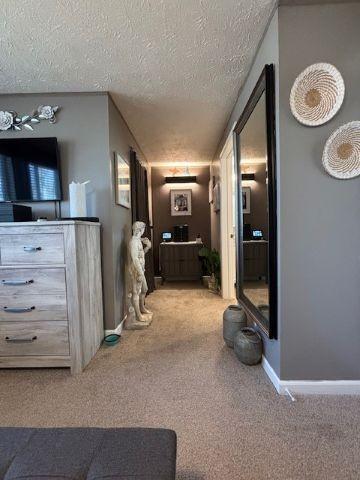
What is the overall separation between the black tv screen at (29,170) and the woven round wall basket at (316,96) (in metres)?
1.99

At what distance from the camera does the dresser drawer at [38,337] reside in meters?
1.91

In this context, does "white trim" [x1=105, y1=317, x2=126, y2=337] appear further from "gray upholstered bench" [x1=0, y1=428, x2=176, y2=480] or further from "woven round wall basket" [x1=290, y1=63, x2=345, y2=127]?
"woven round wall basket" [x1=290, y1=63, x2=345, y2=127]

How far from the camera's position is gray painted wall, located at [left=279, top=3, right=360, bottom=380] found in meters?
1.52

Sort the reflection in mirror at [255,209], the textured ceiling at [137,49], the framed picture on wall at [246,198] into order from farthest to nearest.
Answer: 1. the framed picture on wall at [246,198]
2. the reflection in mirror at [255,209]
3. the textured ceiling at [137,49]

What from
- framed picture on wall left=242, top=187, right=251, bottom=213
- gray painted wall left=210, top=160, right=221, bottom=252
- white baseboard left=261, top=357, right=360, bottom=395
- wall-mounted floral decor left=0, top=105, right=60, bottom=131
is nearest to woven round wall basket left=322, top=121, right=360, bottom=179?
framed picture on wall left=242, top=187, right=251, bottom=213

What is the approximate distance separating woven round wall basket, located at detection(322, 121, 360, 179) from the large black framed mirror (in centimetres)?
31

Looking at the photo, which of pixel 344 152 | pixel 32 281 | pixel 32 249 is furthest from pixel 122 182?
pixel 344 152

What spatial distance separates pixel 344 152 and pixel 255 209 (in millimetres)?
710

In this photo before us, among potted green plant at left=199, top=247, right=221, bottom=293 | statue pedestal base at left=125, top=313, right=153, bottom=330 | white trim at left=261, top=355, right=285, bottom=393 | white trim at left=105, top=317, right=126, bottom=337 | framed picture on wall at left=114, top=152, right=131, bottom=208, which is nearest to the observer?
white trim at left=261, top=355, right=285, bottom=393

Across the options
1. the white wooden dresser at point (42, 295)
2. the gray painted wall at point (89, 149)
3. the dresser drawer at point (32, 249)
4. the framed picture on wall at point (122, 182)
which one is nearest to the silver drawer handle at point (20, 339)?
the white wooden dresser at point (42, 295)

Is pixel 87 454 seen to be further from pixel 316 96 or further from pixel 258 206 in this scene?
pixel 316 96

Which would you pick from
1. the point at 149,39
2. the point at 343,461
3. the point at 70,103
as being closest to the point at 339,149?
the point at 149,39

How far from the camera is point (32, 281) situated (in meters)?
1.90

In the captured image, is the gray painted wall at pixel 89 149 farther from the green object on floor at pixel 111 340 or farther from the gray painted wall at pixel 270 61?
the gray painted wall at pixel 270 61
